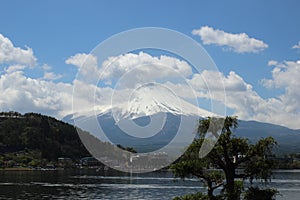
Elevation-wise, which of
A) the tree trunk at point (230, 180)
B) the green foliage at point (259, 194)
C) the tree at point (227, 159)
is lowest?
the green foliage at point (259, 194)

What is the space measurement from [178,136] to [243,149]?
2.27 metres

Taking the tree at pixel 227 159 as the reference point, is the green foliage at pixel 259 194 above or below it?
below

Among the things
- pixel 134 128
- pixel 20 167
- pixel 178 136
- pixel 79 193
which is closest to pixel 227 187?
pixel 178 136

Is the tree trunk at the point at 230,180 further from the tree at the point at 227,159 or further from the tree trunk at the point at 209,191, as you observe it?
the tree trunk at the point at 209,191

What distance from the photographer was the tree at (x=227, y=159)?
605 inches

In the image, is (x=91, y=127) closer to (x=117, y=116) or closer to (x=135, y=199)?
(x=117, y=116)

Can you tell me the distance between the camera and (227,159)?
15.5m

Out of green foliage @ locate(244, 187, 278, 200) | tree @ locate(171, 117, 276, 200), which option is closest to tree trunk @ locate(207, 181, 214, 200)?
tree @ locate(171, 117, 276, 200)

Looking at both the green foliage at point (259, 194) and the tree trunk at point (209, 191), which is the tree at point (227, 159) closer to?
the tree trunk at point (209, 191)

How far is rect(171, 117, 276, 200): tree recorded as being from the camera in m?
15.4

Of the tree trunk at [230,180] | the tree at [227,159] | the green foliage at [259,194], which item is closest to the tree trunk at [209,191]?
the tree at [227,159]

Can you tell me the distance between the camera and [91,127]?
18312 mm

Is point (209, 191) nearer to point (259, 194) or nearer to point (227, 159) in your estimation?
point (227, 159)

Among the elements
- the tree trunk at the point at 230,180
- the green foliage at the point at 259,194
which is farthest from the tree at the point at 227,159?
the green foliage at the point at 259,194
